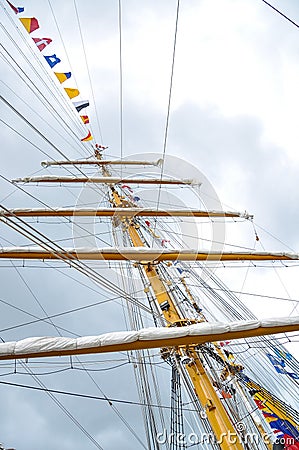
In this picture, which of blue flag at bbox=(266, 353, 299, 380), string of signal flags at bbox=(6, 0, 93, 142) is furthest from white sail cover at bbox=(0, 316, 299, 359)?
string of signal flags at bbox=(6, 0, 93, 142)

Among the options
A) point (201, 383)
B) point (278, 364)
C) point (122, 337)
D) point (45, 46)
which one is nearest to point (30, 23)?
point (45, 46)

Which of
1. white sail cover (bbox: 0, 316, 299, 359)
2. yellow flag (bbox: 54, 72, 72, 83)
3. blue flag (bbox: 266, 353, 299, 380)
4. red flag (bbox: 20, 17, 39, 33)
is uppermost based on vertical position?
yellow flag (bbox: 54, 72, 72, 83)

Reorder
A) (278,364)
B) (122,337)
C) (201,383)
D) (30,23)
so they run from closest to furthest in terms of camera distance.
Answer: (122,337) < (201,383) < (30,23) < (278,364)

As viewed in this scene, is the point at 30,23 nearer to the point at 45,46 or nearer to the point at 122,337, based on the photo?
the point at 45,46

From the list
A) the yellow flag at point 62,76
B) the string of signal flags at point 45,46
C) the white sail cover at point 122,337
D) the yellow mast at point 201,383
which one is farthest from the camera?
the yellow flag at point 62,76

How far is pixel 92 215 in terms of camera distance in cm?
1280

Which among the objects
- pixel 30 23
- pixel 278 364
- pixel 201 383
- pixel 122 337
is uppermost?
pixel 30 23

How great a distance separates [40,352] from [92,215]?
24.8 feet

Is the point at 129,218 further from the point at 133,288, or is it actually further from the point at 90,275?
the point at 90,275

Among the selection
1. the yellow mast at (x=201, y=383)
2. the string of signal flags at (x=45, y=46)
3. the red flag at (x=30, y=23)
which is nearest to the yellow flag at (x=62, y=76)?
the string of signal flags at (x=45, y=46)

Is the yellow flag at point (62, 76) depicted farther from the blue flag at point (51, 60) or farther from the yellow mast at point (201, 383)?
the yellow mast at point (201, 383)

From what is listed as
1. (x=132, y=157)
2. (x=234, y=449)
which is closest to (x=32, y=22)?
(x=234, y=449)

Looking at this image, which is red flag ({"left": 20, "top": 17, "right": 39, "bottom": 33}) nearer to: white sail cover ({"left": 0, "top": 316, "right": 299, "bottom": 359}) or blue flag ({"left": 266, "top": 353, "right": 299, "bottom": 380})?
white sail cover ({"left": 0, "top": 316, "right": 299, "bottom": 359})

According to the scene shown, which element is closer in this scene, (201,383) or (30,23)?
(201,383)
